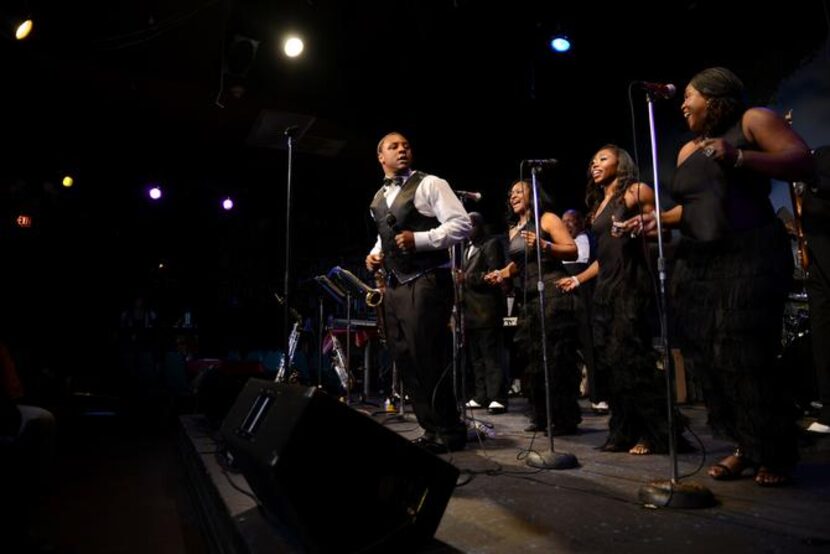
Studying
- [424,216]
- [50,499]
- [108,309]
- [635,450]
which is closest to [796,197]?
[635,450]

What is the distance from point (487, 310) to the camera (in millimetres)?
5500

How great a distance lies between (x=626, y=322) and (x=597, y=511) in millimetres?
1319

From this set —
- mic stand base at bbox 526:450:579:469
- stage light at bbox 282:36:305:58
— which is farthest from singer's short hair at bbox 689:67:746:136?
stage light at bbox 282:36:305:58

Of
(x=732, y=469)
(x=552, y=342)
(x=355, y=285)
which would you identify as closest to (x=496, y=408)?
(x=552, y=342)

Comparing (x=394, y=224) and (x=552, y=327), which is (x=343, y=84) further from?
(x=552, y=327)

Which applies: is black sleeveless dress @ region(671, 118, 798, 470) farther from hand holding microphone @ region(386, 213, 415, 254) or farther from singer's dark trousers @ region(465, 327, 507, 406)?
singer's dark trousers @ region(465, 327, 507, 406)

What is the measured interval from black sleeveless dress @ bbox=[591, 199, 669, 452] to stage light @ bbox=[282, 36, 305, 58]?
5.32 m

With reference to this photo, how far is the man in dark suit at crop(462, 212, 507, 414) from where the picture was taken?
17.9 ft

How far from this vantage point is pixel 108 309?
1007 cm

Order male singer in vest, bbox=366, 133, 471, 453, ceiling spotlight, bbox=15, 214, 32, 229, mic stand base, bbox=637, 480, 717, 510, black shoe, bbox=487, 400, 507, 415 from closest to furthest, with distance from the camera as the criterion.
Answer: mic stand base, bbox=637, 480, 717, 510, male singer in vest, bbox=366, 133, 471, 453, black shoe, bbox=487, 400, 507, 415, ceiling spotlight, bbox=15, 214, 32, 229

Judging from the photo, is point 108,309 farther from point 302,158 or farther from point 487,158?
point 487,158

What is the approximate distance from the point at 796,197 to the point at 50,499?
5358 millimetres

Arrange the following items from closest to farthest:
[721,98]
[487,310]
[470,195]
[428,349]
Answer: [721,98]
[428,349]
[470,195]
[487,310]

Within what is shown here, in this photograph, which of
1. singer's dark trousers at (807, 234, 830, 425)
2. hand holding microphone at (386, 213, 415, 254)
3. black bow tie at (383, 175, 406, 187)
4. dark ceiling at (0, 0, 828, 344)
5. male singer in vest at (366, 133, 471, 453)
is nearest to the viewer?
hand holding microphone at (386, 213, 415, 254)
